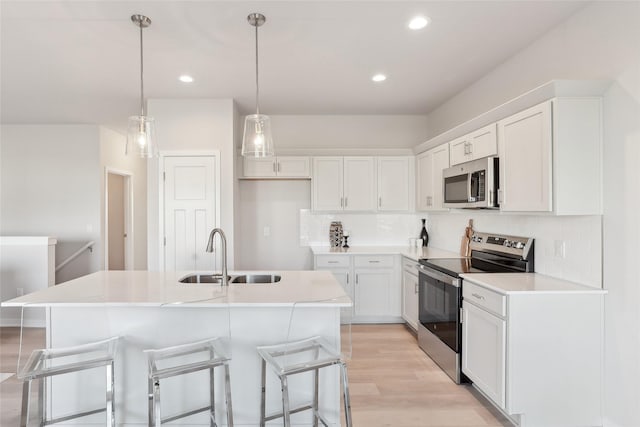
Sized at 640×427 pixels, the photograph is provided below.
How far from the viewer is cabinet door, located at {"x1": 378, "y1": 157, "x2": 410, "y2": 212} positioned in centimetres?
Result: 466

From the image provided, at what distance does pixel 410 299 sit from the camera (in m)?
4.02

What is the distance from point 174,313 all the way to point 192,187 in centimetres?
228

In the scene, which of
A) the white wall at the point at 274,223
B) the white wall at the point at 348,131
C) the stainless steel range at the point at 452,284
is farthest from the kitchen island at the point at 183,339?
the white wall at the point at 348,131

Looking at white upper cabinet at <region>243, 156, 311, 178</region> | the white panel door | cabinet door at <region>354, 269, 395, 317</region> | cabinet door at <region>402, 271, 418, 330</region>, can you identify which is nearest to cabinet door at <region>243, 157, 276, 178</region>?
white upper cabinet at <region>243, 156, 311, 178</region>

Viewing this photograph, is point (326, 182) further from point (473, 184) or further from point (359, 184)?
point (473, 184)

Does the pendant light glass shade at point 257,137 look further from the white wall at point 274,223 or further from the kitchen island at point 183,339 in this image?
the white wall at point 274,223

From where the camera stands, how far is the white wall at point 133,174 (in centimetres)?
540

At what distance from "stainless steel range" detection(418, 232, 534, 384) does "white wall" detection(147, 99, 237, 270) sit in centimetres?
224

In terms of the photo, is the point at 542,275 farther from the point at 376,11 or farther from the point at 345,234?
the point at 345,234

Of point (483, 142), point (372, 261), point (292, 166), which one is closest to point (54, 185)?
point (292, 166)

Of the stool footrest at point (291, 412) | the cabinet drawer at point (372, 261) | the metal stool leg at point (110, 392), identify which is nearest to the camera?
Result: the metal stool leg at point (110, 392)

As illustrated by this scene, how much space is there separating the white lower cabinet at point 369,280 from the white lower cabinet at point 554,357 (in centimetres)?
211

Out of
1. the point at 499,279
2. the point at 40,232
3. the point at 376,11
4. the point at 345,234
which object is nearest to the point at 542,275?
the point at 499,279

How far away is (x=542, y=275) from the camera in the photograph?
268 centimetres
